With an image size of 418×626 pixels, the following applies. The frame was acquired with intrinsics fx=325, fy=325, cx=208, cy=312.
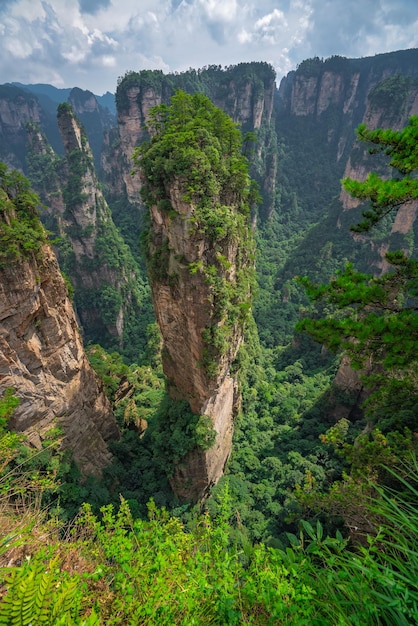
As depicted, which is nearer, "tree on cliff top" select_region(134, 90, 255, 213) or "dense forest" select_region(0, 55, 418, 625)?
"dense forest" select_region(0, 55, 418, 625)

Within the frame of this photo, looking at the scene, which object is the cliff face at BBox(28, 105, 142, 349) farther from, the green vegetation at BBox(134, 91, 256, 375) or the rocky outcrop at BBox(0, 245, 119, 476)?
the green vegetation at BBox(134, 91, 256, 375)

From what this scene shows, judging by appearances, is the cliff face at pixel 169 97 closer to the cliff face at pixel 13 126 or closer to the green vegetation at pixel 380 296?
the cliff face at pixel 13 126

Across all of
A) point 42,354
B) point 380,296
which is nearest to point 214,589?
point 380,296

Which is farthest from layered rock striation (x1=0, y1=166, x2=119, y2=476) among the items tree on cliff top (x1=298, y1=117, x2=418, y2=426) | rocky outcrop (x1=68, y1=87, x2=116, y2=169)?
rocky outcrop (x1=68, y1=87, x2=116, y2=169)

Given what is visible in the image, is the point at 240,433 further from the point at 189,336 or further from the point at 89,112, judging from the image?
the point at 89,112

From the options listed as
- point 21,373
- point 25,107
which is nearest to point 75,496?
point 21,373

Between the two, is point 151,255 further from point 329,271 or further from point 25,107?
point 25,107
